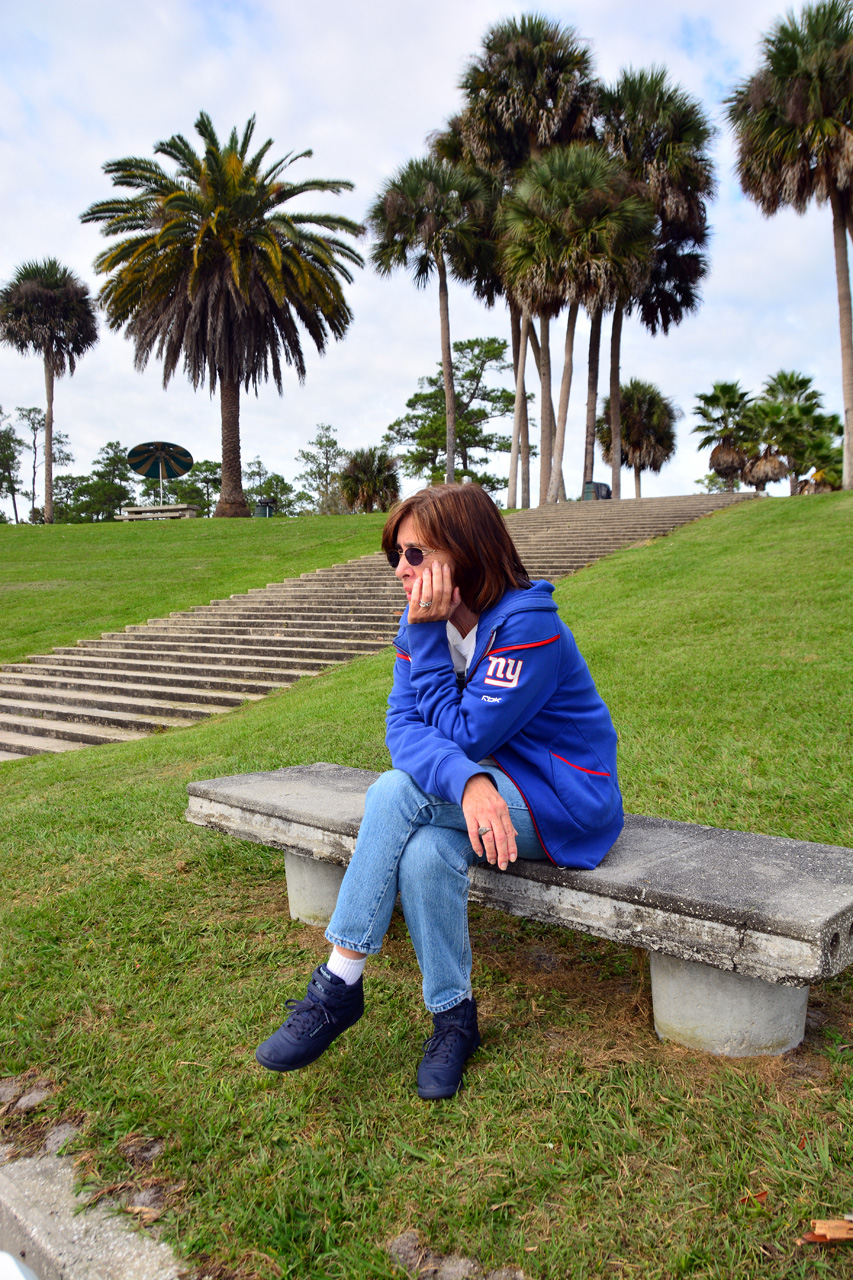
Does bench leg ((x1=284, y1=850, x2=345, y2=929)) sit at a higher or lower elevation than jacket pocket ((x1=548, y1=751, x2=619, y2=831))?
lower

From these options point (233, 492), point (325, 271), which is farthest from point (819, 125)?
point (233, 492)

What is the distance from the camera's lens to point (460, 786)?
1.95 meters

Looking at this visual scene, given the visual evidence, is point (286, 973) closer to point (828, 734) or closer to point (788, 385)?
point (828, 734)

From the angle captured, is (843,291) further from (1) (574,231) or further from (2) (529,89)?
(2) (529,89)

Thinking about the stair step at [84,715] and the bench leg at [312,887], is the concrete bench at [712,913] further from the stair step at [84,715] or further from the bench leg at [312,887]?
the stair step at [84,715]

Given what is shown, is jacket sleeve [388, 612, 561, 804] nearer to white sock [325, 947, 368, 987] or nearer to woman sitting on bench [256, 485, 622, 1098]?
woman sitting on bench [256, 485, 622, 1098]

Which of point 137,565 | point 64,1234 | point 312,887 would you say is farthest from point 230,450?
point 64,1234

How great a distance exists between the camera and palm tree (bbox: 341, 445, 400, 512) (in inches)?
1262

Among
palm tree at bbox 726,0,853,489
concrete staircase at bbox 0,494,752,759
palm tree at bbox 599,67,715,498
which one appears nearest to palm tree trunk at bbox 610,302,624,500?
palm tree at bbox 599,67,715,498

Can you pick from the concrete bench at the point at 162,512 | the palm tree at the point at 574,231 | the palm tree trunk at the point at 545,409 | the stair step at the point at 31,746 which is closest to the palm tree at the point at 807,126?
the palm tree at the point at 574,231

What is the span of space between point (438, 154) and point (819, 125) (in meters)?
16.8

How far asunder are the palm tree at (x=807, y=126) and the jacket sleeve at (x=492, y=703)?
62.5 feet

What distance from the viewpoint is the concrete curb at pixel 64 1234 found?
150 cm

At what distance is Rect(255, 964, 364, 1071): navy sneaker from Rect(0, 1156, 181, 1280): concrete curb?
1.42ft
